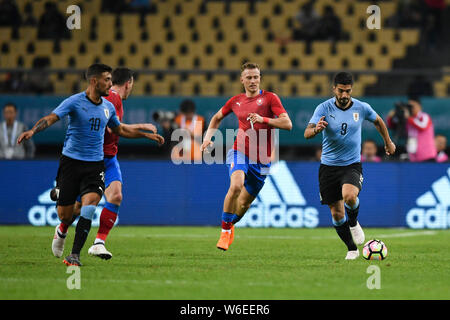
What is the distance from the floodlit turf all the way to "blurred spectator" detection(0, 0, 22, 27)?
950cm

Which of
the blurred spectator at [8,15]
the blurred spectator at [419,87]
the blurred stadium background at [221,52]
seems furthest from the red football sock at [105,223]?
the blurred spectator at [8,15]

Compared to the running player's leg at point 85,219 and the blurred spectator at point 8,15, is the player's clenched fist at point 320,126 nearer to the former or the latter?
the running player's leg at point 85,219

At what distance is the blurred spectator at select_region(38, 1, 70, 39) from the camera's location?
2127 cm

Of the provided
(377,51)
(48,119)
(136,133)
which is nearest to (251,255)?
(136,133)

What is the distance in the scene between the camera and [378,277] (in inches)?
331

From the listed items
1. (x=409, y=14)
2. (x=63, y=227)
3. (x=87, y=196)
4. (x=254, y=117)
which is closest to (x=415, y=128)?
(x=409, y=14)

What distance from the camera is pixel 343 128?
1038 cm

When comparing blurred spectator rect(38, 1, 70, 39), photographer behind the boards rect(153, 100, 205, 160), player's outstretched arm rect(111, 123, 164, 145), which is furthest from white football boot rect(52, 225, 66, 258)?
blurred spectator rect(38, 1, 70, 39)

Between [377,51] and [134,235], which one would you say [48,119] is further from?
[377,51]

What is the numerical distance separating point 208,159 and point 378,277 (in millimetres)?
7958

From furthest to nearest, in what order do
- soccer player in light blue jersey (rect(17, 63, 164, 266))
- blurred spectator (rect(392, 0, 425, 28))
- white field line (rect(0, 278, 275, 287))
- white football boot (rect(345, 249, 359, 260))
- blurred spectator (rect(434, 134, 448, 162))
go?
blurred spectator (rect(392, 0, 425, 28)), blurred spectator (rect(434, 134, 448, 162)), white football boot (rect(345, 249, 359, 260)), soccer player in light blue jersey (rect(17, 63, 164, 266)), white field line (rect(0, 278, 275, 287))

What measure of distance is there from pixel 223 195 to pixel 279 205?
1056 millimetres

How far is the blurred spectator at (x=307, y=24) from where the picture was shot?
21.3 meters

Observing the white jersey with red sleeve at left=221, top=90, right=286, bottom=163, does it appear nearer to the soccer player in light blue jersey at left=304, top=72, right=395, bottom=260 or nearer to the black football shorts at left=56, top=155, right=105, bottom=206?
the soccer player in light blue jersey at left=304, top=72, right=395, bottom=260
